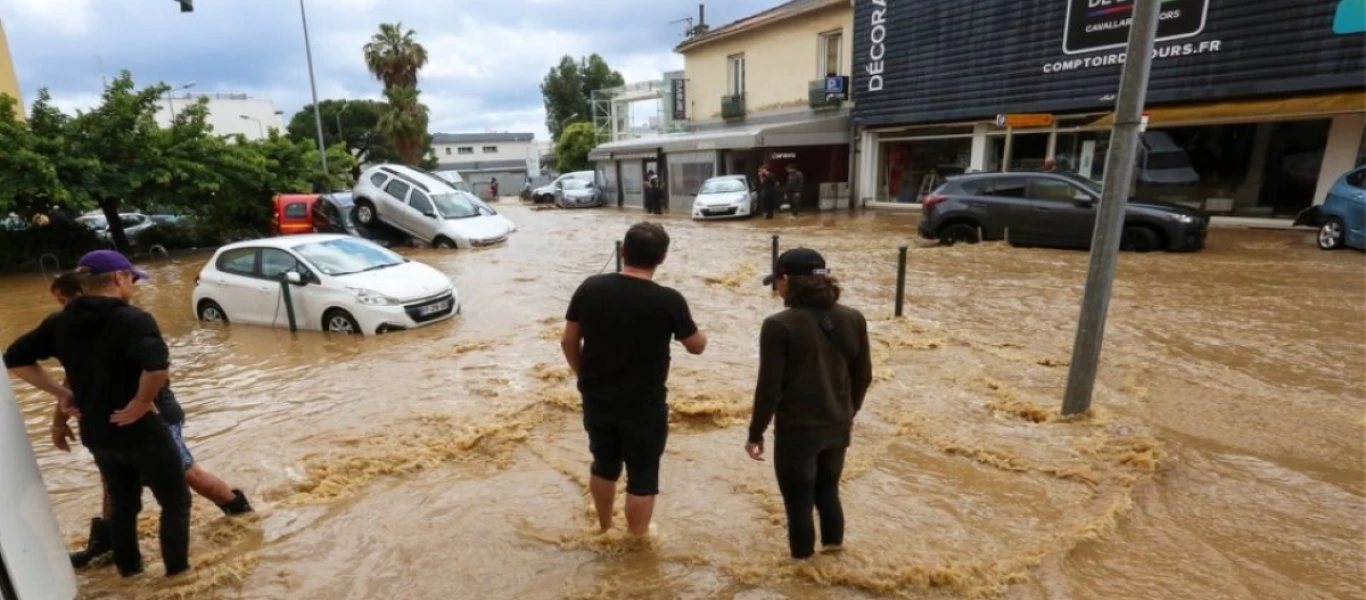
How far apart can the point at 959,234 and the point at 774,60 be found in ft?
48.3

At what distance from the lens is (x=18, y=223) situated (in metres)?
16.1

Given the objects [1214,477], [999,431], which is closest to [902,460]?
[999,431]

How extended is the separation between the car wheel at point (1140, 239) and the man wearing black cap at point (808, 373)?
11077mm

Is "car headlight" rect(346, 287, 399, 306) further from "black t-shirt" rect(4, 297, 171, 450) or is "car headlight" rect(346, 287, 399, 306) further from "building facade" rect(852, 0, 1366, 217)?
"building facade" rect(852, 0, 1366, 217)

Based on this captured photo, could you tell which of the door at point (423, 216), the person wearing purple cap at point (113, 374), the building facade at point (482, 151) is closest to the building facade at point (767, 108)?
the door at point (423, 216)

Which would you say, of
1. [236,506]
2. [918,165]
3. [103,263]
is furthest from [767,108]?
[103,263]

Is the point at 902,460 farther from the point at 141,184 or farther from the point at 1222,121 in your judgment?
the point at 141,184

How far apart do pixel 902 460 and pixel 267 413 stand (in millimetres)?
5419

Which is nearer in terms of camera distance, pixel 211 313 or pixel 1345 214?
pixel 211 313

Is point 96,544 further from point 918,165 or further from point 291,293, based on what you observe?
point 918,165

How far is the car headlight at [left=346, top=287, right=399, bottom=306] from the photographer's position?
8219 mm

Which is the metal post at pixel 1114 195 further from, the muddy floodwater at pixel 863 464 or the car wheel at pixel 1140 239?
the car wheel at pixel 1140 239

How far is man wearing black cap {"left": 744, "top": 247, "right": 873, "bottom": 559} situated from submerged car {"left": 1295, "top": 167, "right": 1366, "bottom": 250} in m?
12.7

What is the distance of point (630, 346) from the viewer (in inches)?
117
